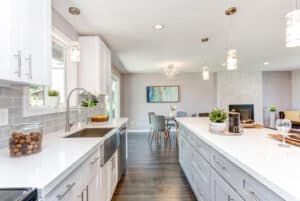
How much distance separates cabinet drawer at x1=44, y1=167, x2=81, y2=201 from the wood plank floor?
5.13 ft

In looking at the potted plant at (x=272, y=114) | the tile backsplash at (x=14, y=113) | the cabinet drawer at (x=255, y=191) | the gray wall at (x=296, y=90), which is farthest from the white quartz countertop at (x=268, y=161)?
the gray wall at (x=296, y=90)

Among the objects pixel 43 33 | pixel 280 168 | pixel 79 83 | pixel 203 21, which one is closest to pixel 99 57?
pixel 79 83

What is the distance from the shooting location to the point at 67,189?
1.17 metres

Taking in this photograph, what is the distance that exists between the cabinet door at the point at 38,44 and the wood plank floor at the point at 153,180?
1932 millimetres

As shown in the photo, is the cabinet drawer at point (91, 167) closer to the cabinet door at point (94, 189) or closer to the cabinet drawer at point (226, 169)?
the cabinet door at point (94, 189)

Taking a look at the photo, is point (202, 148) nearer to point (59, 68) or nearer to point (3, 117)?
point (3, 117)

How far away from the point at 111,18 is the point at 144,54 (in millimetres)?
2280

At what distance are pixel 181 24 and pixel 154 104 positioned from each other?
5.49 meters

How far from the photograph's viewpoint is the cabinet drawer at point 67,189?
1017mm

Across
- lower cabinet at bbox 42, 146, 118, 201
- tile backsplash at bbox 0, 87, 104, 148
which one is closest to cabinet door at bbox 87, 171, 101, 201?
lower cabinet at bbox 42, 146, 118, 201

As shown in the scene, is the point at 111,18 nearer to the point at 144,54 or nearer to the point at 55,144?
the point at 55,144

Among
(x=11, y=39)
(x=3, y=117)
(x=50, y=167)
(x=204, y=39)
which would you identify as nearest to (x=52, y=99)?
(x=3, y=117)

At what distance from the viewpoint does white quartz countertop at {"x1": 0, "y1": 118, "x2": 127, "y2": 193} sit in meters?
0.94

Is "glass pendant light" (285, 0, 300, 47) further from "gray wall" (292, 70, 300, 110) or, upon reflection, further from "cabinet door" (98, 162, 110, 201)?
"gray wall" (292, 70, 300, 110)
